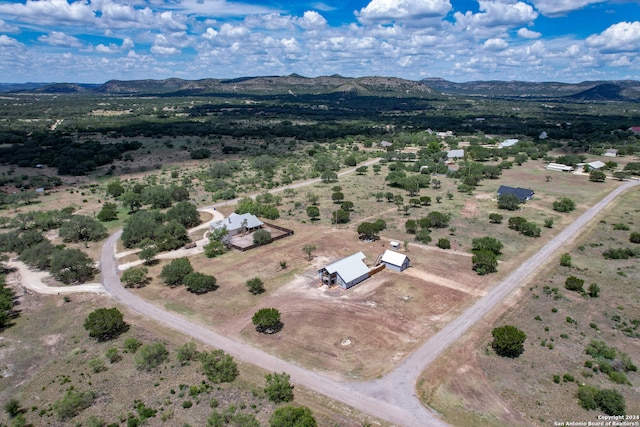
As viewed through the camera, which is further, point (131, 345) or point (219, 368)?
Answer: point (131, 345)

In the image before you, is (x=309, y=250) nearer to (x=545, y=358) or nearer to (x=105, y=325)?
(x=105, y=325)

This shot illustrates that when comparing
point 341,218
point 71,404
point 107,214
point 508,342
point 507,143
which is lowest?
point 107,214

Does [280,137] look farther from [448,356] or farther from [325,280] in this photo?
[448,356]

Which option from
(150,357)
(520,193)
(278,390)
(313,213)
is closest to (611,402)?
(278,390)

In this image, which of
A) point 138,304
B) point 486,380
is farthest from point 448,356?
point 138,304

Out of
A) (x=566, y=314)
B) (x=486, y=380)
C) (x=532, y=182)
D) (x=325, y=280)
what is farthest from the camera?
(x=532, y=182)
